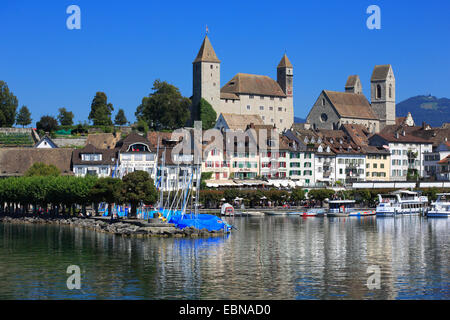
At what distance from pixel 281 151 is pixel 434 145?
41.0m

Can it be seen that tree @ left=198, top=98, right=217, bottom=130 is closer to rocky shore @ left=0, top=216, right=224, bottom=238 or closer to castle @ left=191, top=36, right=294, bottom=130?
castle @ left=191, top=36, right=294, bottom=130

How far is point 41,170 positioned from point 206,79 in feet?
202

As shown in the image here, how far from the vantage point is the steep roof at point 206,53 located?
172 meters

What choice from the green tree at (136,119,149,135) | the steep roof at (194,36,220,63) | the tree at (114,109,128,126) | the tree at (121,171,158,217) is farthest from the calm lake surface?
the steep roof at (194,36,220,63)

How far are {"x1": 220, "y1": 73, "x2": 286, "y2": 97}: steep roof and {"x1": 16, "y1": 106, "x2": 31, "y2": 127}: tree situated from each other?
4353cm

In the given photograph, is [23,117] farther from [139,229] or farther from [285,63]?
[139,229]

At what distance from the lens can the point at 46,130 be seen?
6230 inches

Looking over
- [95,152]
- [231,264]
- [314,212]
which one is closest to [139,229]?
[231,264]

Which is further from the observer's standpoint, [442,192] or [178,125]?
[178,125]

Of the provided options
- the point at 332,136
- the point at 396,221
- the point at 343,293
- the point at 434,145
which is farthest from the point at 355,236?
the point at 434,145

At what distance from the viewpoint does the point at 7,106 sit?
16012cm

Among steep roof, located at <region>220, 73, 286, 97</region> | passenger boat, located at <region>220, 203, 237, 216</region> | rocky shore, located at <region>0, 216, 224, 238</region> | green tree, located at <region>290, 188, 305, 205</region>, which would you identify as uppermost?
steep roof, located at <region>220, 73, 286, 97</region>

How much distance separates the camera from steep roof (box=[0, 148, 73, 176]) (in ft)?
413

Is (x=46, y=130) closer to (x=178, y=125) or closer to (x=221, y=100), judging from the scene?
(x=178, y=125)
